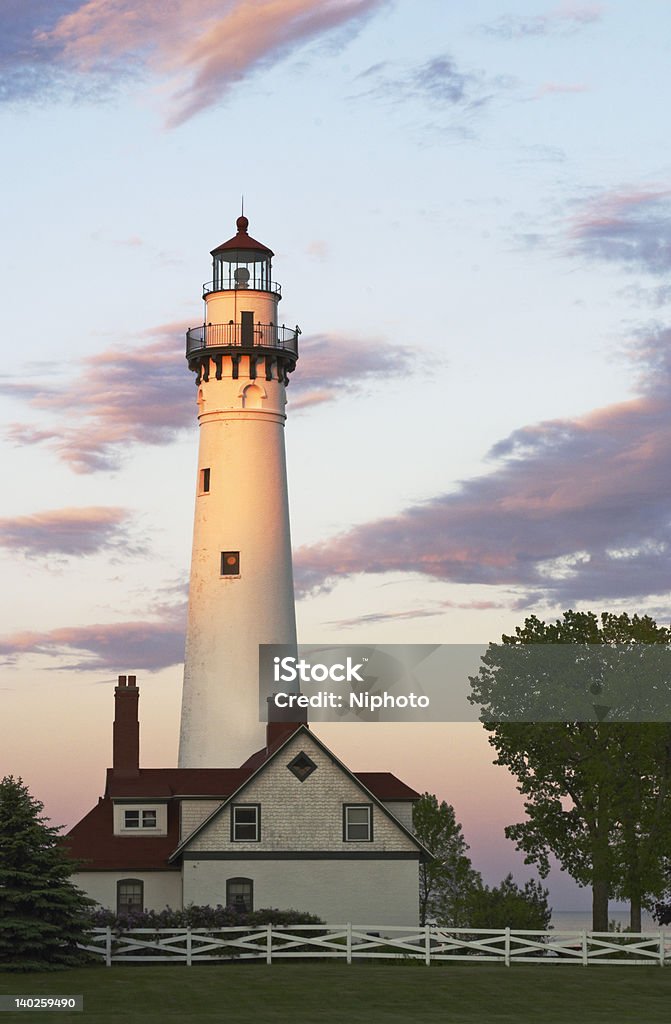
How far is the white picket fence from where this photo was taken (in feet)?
149

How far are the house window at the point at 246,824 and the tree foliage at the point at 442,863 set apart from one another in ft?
92.2

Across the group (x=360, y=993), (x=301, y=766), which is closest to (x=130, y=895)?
(x=301, y=766)

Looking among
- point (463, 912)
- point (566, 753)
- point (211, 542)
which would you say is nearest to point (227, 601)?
point (211, 542)

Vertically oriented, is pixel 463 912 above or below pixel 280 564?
below

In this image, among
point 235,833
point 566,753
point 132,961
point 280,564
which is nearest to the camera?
point 132,961

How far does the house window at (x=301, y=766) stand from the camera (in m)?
52.8

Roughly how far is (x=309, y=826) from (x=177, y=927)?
5.80 m

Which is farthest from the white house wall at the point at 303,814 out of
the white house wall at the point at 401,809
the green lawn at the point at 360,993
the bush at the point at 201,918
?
the green lawn at the point at 360,993

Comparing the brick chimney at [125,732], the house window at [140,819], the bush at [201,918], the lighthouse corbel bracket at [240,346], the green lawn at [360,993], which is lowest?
the green lawn at [360,993]

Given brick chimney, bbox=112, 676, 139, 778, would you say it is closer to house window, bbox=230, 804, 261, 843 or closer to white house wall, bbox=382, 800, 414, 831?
house window, bbox=230, 804, 261, 843

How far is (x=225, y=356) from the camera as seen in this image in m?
62.0

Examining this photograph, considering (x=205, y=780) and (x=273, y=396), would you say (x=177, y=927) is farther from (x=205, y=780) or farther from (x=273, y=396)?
(x=273, y=396)

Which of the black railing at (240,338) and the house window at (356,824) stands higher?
the black railing at (240,338)

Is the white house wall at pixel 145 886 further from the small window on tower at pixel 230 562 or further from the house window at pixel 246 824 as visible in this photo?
the small window on tower at pixel 230 562
